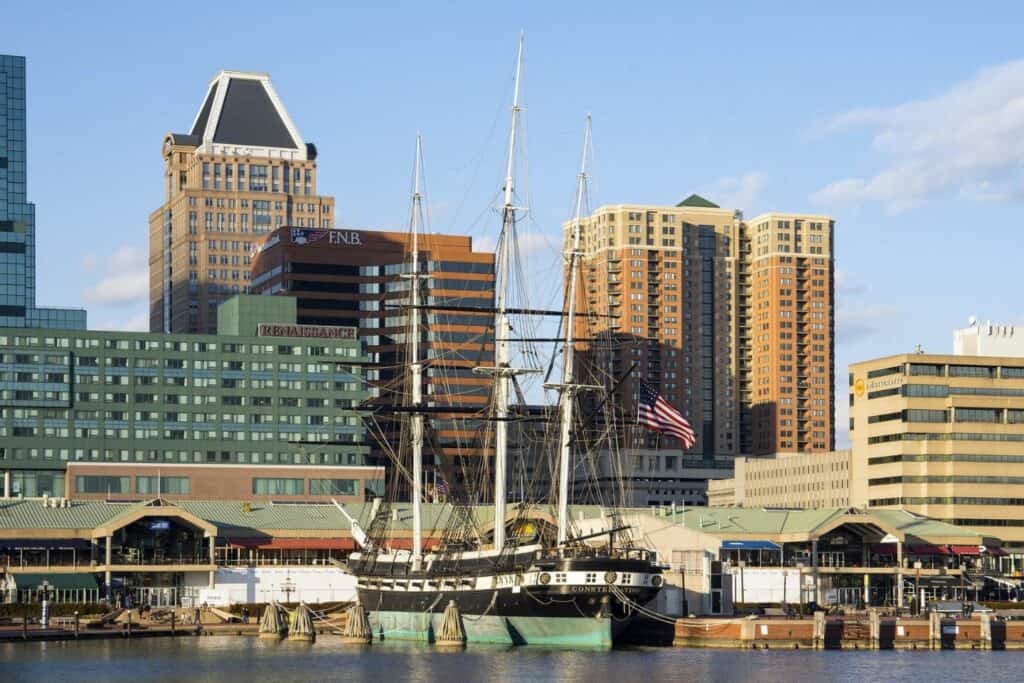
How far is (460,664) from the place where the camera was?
128500 millimetres

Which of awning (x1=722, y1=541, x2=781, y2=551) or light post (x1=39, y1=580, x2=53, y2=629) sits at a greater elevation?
awning (x1=722, y1=541, x2=781, y2=551)

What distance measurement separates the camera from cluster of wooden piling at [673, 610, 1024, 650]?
144 meters

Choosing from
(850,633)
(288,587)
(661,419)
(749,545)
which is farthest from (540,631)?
(288,587)

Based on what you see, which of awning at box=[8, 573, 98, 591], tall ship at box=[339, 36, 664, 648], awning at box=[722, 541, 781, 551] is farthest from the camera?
awning at box=[722, 541, 781, 551]

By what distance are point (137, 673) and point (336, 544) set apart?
2936 inches

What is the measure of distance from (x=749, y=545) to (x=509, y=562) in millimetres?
48778

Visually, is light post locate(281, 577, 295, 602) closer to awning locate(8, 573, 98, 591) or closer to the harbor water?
awning locate(8, 573, 98, 591)

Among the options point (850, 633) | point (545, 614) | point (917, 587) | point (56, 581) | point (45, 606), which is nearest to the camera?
point (545, 614)

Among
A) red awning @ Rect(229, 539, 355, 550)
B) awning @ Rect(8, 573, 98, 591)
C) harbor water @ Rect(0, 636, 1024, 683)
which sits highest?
red awning @ Rect(229, 539, 355, 550)

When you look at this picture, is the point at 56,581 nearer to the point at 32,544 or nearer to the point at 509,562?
the point at 32,544

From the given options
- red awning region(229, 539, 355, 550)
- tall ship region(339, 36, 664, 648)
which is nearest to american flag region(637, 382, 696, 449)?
tall ship region(339, 36, 664, 648)

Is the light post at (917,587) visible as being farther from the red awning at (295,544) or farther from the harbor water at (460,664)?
the red awning at (295,544)

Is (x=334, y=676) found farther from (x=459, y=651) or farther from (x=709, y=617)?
(x=709, y=617)

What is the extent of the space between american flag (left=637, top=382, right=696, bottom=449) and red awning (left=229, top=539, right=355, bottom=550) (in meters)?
45.9
